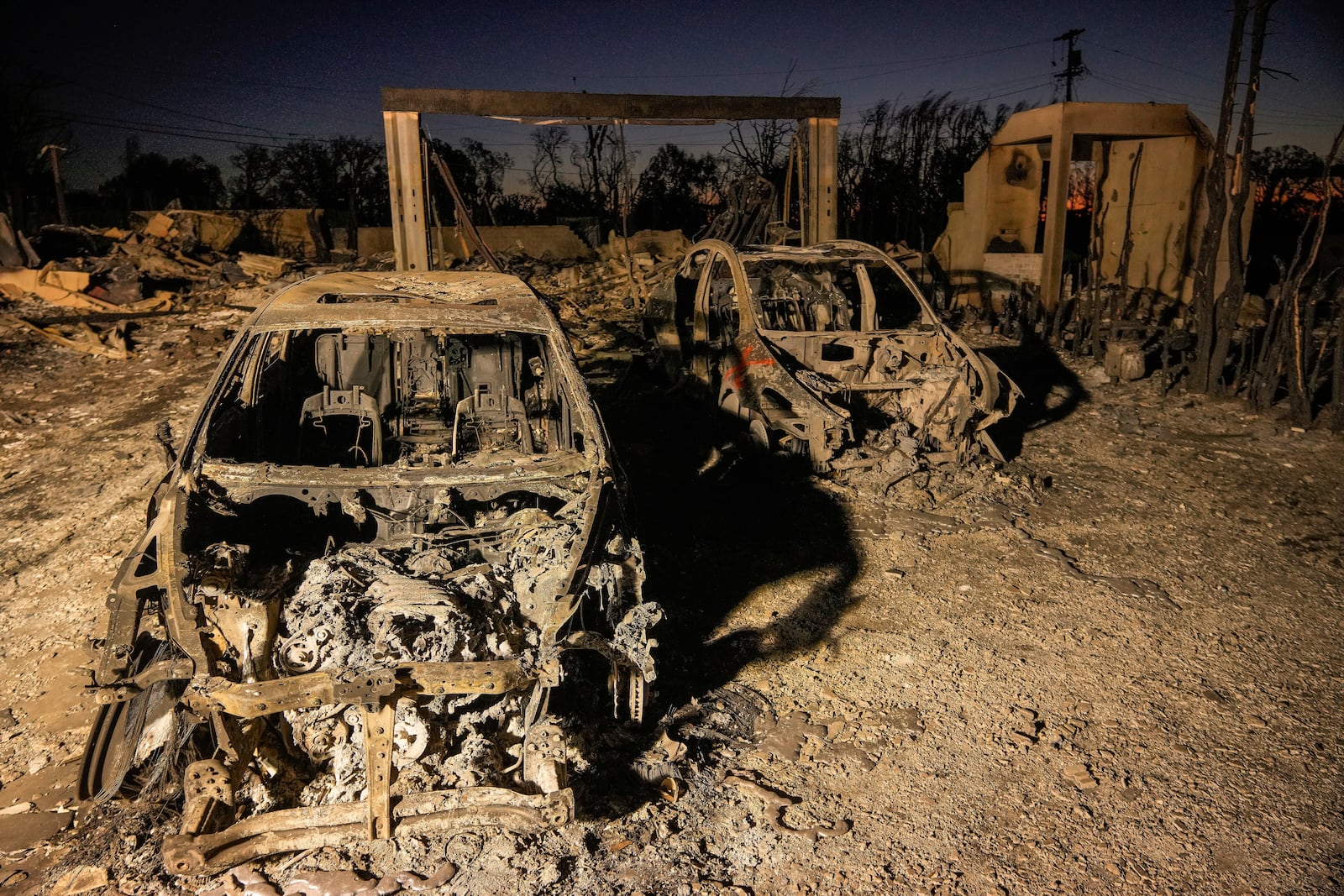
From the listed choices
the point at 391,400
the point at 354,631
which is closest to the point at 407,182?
the point at 391,400

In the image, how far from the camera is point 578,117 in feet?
28.3

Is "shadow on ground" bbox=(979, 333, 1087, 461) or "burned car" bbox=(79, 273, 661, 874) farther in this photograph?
"shadow on ground" bbox=(979, 333, 1087, 461)

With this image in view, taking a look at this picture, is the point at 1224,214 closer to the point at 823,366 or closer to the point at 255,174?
the point at 823,366

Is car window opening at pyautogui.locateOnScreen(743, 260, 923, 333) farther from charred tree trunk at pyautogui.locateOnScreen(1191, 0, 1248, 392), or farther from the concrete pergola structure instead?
charred tree trunk at pyautogui.locateOnScreen(1191, 0, 1248, 392)

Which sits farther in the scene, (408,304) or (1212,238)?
(1212,238)

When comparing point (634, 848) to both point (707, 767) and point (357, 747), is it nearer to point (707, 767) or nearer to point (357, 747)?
point (707, 767)

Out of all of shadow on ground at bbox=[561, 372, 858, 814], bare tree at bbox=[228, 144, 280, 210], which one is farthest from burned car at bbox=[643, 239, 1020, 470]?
bare tree at bbox=[228, 144, 280, 210]

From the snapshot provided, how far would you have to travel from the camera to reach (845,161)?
2281 cm

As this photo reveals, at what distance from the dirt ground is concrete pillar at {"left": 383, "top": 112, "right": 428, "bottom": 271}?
3.02 metres

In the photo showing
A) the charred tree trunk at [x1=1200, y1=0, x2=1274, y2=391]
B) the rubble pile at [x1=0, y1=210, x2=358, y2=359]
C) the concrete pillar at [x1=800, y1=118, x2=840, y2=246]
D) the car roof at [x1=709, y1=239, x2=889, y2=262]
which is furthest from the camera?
the rubble pile at [x1=0, y1=210, x2=358, y2=359]

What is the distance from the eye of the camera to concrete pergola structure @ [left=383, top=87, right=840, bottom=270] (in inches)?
315

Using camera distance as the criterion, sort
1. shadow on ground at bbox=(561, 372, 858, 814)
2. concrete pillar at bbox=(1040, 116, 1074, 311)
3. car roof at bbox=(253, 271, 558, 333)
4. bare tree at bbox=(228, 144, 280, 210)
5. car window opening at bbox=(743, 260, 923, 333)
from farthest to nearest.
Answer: bare tree at bbox=(228, 144, 280, 210), concrete pillar at bbox=(1040, 116, 1074, 311), car window opening at bbox=(743, 260, 923, 333), shadow on ground at bbox=(561, 372, 858, 814), car roof at bbox=(253, 271, 558, 333)

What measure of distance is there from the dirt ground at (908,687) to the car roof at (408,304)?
168 centimetres

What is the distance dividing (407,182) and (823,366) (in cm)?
457
